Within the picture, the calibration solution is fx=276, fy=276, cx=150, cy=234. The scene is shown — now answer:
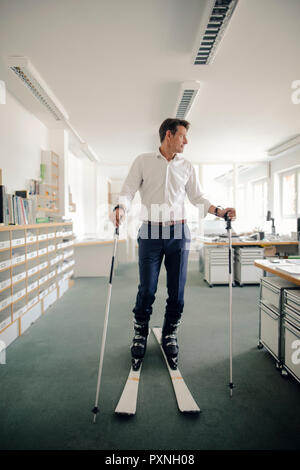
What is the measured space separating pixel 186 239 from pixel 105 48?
6.53ft

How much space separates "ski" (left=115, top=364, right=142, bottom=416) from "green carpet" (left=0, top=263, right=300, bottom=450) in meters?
0.03

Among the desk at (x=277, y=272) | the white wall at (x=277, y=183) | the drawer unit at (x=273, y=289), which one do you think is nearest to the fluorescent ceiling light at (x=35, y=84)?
the desk at (x=277, y=272)

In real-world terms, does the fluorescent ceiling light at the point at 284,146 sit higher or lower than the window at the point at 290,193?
higher

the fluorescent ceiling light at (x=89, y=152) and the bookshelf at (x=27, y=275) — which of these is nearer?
the bookshelf at (x=27, y=275)

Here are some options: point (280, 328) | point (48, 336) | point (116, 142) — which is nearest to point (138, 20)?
point (280, 328)

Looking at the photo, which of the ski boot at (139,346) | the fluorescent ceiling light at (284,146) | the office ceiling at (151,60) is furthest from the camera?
the fluorescent ceiling light at (284,146)

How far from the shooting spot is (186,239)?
1.86 metres

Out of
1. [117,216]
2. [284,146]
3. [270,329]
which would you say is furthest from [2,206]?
[284,146]

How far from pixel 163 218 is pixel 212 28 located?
164 cm

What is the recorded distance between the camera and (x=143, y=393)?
161cm

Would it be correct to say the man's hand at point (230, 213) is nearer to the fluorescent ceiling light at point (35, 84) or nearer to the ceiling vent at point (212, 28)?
the ceiling vent at point (212, 28)

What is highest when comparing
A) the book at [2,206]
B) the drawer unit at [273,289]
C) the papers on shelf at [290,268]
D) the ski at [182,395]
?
the book at [2,206]

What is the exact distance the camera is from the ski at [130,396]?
1429 mm
